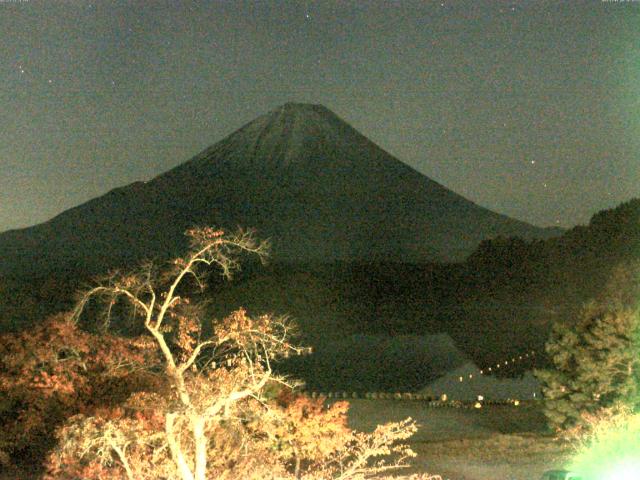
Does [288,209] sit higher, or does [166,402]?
[288,209]

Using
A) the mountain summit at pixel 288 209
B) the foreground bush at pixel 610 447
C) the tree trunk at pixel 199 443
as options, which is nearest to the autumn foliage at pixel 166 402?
the tree trunk at pixel 199 443

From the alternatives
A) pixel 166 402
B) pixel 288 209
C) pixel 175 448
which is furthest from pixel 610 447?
pixel 288 209

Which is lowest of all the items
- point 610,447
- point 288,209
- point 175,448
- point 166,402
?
point 610,447

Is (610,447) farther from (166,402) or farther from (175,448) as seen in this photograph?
(175,448)

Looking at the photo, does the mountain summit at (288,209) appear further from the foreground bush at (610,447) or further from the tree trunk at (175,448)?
the tree trunk at (175,448)

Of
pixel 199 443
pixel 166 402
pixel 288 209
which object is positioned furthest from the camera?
pixel 288 209

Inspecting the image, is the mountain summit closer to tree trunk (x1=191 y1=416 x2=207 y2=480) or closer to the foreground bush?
the foreground bush

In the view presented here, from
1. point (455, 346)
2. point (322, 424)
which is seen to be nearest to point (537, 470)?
point (322, 424)
